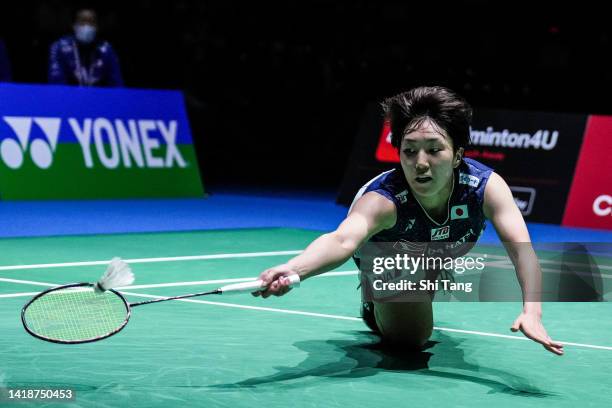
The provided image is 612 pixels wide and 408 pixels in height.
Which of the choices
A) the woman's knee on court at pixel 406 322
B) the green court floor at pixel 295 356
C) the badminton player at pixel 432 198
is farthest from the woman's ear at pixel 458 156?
the green court floor at pixel 295 356

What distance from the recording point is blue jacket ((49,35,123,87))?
44.6ft

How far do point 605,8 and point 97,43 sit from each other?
11.3m

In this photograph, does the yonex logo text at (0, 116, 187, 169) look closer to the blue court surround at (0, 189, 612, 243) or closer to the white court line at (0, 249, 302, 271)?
the blue court surround at (0, 189, 612, 243)

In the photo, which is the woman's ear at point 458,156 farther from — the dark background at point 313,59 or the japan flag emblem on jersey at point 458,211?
the dark background at point 313,59

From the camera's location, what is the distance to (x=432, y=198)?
5137 millimetres

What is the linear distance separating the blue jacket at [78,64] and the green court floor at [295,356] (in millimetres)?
6129

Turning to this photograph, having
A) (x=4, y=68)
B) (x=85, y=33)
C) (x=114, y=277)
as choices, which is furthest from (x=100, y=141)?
(x=114, y=277)

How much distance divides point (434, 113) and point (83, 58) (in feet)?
30.7

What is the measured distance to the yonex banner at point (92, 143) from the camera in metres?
12.9

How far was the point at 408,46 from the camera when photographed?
22.2 m

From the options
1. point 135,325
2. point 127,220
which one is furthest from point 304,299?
point 127,220

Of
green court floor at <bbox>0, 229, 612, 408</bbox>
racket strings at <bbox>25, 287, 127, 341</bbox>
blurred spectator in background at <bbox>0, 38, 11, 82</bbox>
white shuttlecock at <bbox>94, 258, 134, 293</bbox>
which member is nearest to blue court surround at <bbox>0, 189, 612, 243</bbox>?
blurred spectator in background at <bbox>0, 38, 11, 82</bbox>

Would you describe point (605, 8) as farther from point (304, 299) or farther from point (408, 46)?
point (304, 299)

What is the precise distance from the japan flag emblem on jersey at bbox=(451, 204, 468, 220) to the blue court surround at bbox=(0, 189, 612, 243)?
535cm
